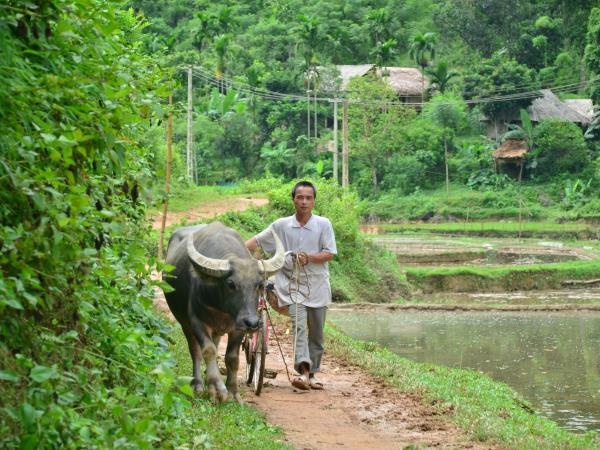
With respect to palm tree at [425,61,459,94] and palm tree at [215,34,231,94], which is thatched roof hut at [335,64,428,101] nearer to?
palm tree at [425,61,459,94]

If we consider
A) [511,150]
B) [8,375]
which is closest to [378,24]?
[511,150]

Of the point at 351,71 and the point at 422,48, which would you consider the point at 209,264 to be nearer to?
the point at 351,71

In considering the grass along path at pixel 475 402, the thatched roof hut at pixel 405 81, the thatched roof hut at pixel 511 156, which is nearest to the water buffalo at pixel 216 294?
the grass along path at pixel 475 402

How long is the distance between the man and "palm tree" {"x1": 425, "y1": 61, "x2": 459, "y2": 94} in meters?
42.5

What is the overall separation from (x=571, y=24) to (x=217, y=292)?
2041 inches

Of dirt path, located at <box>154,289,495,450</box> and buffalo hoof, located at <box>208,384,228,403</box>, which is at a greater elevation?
buffalo hoof, located at <box>208,384,228,403</box>

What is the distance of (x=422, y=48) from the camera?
52.8 m

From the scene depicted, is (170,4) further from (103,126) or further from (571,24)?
(103,126)

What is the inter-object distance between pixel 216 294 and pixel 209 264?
238 millimetres

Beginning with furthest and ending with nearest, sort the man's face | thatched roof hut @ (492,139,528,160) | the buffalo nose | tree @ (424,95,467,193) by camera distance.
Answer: tree @ (424,95,467,193) < thatched roof hut @ (492,139,528,160) < the man's face < the buffalo nose

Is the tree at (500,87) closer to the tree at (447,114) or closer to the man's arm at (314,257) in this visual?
the tree at (447,114)

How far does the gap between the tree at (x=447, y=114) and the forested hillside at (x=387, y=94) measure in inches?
2.6

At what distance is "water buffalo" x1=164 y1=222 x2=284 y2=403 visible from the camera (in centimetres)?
685

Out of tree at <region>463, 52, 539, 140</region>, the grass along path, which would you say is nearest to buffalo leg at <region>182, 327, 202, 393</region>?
the grass along path
